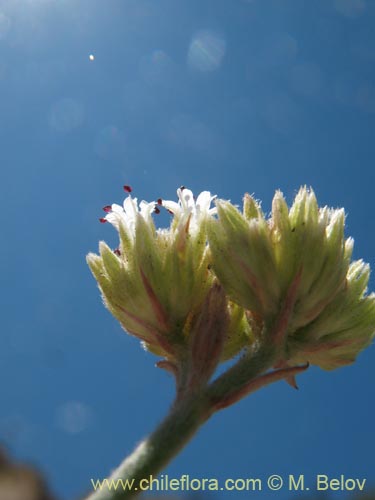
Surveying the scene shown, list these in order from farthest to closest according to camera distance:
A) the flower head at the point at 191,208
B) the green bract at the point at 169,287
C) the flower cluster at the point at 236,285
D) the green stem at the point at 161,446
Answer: the flower head at the point at 191,208, the green bract at the point at 169,287, the flower cluster at the point at 236,285, the green stem at the point at 161,446

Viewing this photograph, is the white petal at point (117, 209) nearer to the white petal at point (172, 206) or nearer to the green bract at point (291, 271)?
the white petal at point (172, 206)

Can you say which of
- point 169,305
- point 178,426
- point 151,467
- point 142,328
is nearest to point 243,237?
point 169,305

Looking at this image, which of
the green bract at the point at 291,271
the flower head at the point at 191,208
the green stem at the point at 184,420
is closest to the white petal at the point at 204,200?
the flower head at the point at 191,208

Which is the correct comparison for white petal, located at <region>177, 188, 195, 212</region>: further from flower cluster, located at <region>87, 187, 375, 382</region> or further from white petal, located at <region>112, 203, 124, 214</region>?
white petal, located at <region>112, 203, 124, 214</region>

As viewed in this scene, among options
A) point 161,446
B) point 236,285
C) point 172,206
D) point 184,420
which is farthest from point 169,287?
point 161,446

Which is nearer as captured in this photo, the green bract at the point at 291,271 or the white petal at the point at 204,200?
the green bract at the point at 291,271

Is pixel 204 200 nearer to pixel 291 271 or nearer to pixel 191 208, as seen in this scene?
pixel 191 208

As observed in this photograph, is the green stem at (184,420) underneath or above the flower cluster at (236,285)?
underneath

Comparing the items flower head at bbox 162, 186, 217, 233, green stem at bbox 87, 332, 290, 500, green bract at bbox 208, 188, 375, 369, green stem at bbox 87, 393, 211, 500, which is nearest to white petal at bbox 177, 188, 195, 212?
flower head at bbox 162, 186, 217, 233

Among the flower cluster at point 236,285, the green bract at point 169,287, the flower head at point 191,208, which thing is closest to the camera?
the flower cluster at point 236,285
